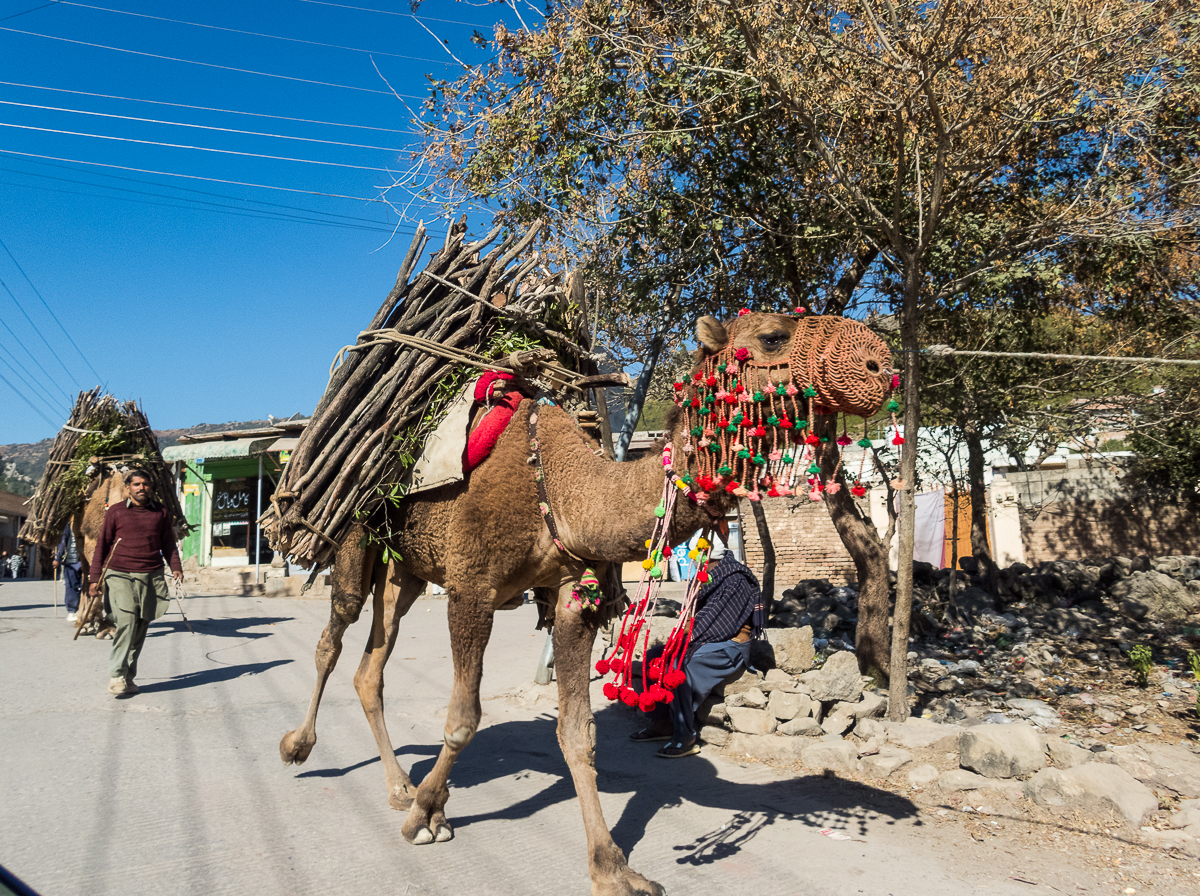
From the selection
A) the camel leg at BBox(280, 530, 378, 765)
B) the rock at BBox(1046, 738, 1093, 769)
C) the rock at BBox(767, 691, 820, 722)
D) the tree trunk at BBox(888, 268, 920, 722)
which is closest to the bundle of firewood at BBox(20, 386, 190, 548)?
the camel leg at BBox(280, 530, 378, 765)

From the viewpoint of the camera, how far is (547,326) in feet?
15.9

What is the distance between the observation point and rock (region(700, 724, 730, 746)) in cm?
633

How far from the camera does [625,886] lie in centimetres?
355

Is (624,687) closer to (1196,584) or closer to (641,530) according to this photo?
(641,530)

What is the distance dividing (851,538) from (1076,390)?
4.47m

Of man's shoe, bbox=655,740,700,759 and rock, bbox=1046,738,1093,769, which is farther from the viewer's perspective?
man's shoe, bbox=655,740,700,759

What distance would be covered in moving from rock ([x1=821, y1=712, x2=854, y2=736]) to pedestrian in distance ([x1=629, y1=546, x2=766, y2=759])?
750mm

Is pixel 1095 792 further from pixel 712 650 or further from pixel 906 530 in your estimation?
pixel 712 650

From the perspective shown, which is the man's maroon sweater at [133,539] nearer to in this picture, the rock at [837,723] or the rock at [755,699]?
the rock at [755,699]

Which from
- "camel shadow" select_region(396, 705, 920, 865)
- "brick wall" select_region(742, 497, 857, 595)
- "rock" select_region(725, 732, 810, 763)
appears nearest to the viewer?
"camel shadow" select_region(396, 705, 920, 865)

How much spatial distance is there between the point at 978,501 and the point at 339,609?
11.8m

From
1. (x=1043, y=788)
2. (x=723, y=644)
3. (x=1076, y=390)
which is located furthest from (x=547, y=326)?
(x=1076, y=390)

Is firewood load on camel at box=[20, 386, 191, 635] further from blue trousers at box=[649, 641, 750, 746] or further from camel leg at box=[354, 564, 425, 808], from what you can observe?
blue trousers at box=[649, 641, 750, 746]

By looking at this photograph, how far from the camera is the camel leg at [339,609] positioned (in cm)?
509
